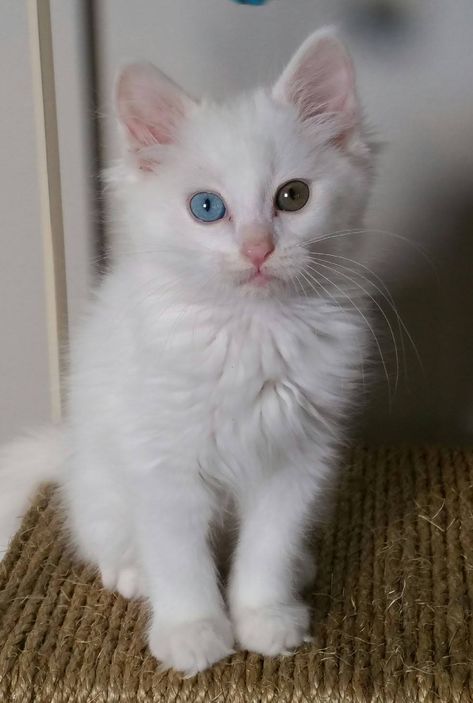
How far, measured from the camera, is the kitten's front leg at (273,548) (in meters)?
1.21

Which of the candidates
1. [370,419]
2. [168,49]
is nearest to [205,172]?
[168,49]

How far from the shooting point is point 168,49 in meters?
1.69

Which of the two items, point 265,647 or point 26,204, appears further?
point 26,204

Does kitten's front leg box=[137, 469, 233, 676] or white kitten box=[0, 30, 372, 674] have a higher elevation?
white kitten box=[0, 30, 372, 674]

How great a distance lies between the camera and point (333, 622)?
1204 millimetres

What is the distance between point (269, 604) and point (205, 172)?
64cm

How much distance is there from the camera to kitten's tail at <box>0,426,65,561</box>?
1.61 m

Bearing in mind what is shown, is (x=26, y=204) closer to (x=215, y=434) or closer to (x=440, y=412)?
(x=215, y=434)

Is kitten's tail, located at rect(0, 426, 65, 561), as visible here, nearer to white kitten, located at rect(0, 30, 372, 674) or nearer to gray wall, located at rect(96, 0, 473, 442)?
white kitten, located at rect(0, 30, 372, 674)

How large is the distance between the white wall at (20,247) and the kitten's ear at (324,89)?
78 centimetres

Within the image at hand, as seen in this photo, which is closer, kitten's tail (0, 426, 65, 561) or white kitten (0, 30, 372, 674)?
white kitten (0, 30, 372, 674)

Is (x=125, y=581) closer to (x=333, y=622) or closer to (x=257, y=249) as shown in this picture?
(x=333, y=622)

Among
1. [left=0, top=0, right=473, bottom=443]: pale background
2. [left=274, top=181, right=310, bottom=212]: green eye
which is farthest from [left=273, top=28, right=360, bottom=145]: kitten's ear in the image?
[left=0, top=0, right=473, bottom=443]: pale background

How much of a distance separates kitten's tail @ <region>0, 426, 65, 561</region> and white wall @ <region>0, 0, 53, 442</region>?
21 centimetres
